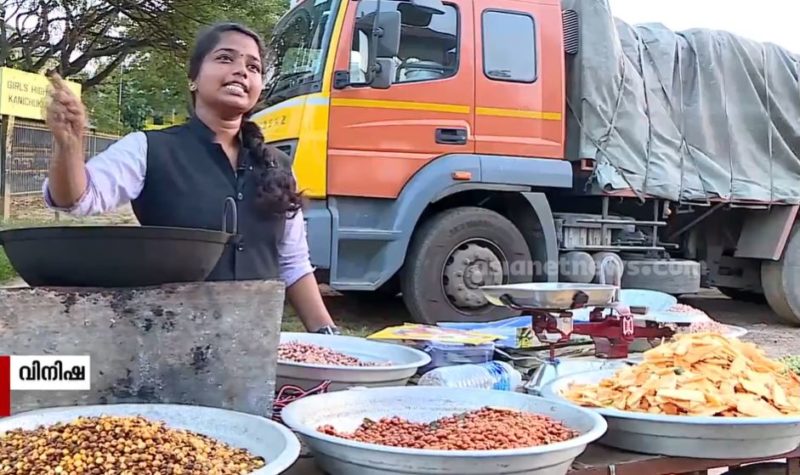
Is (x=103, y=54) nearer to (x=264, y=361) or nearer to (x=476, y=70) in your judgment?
(x=476, y=70)

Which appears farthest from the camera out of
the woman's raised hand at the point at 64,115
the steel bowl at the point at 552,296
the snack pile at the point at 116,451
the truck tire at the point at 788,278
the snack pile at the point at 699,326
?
the truck tire at the point at 788,278

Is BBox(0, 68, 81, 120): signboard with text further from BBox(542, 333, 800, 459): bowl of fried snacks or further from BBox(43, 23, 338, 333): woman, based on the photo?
BBox(542, 333, 800, 459): bowl of fried snacks

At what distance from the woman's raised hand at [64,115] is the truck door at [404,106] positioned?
13.7 ft

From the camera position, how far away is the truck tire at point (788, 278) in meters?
7.51

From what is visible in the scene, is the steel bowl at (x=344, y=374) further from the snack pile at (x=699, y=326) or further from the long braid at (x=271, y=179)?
the snack pile at (x=699, y=326)

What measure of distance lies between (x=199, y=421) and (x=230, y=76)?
91 cm

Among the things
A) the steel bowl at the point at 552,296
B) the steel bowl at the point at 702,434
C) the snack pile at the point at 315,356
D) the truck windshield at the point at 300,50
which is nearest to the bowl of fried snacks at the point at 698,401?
the steel bowl at the point at 702,434

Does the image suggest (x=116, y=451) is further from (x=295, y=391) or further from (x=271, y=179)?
(x=271, y=179)

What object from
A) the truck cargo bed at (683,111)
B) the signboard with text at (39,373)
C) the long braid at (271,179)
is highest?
the truck cargo bed at (683,111)

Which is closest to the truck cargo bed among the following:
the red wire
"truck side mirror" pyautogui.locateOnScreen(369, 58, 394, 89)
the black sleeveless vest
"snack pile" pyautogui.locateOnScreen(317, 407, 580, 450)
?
"truck side mirror" pyautogui.locateOnScreen(369, 58, 394, 89)

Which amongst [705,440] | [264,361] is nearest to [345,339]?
[264,361]

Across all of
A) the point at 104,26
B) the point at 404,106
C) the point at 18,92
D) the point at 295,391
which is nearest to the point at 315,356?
the point at 295,391

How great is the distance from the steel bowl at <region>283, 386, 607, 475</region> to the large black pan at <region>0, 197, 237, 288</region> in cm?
30

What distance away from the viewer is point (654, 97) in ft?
22.3
